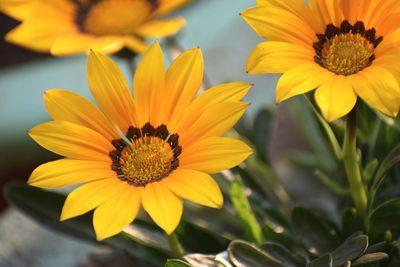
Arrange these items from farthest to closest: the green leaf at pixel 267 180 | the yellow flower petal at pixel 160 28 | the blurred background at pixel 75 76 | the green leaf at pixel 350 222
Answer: the blurred background at pixel 75 76 < the green leaf at pixel 267 180 < the yellow flower petal at pixel 160 28 < the green leaf at pixel 350 222

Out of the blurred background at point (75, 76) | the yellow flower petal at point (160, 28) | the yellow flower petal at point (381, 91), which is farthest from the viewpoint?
the blurred background at point (75, 76)

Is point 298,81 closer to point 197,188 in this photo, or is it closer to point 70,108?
point 197,188

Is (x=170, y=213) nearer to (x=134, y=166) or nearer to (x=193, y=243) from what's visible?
(x=134, y=166)

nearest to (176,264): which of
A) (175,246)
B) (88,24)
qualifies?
(175,246)

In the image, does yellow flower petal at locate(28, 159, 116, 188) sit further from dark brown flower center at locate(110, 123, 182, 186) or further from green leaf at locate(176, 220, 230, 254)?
green leaf at locate(176, 220, 230, 254)

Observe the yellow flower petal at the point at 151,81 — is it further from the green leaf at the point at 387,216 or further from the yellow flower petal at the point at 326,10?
the green leaf at the point at 387,216

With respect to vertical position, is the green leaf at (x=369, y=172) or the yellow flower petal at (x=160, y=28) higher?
the yellow flower petal at (x=160, y=28)

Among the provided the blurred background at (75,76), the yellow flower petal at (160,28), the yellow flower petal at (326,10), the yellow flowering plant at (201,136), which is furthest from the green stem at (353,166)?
the blurred background at (75,76)
